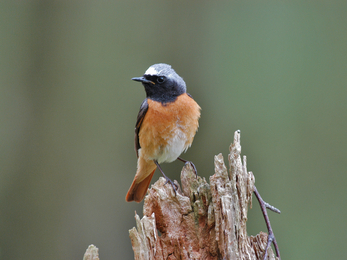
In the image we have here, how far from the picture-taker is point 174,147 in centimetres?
345

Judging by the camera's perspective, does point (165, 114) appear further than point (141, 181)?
No

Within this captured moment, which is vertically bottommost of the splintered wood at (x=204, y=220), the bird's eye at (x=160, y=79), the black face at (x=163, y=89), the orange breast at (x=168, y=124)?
the splintered wood at (x=204, y=220)

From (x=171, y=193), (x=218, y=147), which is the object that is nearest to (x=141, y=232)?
(x=171, y=193)

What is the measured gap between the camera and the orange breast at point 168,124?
10.9ft

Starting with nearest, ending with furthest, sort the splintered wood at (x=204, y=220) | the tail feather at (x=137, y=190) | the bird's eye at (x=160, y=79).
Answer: the splintered wood at (x=204, y=220) < the bird's eye at (x=160, y=79) < the tail feather at (x=137, y=190)

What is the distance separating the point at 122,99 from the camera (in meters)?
5.77

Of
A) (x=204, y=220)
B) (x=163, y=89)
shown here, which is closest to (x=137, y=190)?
(x=163, y=89)

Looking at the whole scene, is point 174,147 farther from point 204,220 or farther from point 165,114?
point 204,220

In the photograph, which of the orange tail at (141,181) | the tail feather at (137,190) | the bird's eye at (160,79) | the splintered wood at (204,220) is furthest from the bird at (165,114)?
the splintered wood at (204,220)

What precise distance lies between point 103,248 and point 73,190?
108cm

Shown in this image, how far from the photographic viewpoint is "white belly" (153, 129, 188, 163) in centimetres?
339

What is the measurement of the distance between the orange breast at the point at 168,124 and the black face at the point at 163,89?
0.05 m

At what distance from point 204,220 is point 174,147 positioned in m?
1.05

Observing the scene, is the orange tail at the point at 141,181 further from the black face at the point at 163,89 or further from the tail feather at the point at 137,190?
the black face at the point at 163,89
